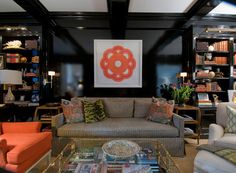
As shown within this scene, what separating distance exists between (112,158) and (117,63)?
2.57 m

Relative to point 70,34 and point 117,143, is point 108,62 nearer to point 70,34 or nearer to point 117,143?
point 70,34

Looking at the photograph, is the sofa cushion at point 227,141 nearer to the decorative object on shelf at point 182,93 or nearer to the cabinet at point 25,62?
the decorative object on shelf at point 182,93

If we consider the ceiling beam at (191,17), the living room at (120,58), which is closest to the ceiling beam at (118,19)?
the living room at (120,58)

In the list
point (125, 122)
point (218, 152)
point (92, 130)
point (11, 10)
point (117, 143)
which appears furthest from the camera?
point (11, 10)

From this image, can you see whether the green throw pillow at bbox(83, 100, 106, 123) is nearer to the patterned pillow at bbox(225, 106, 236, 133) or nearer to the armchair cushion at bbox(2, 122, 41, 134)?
the armchair cushion at bbox(2, 122, 41, 134)

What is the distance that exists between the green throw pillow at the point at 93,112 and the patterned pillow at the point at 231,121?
1931 millimetres

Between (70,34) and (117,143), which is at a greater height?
(70,34)

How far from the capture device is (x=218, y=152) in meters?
2.06

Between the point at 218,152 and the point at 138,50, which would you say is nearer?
the point at 218,152

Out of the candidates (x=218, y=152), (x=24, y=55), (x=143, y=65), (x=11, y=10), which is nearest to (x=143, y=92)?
(x=143, y=65)

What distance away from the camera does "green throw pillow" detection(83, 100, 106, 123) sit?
10.6 ft

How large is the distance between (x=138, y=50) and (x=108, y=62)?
712 mm

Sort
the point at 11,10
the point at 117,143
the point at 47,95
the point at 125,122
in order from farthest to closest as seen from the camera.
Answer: the point at 47,95 → the point at 11,10 → the point at 125,122 → the point at 117,143

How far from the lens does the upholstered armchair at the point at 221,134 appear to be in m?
2.38
